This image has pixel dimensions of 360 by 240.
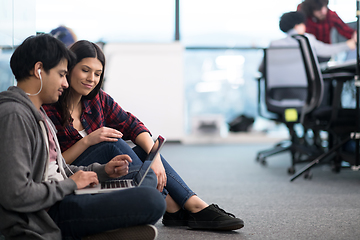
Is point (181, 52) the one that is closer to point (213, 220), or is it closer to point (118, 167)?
point (213, 220)

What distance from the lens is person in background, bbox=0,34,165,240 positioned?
816 millimetres

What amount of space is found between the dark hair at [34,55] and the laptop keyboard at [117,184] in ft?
1.27

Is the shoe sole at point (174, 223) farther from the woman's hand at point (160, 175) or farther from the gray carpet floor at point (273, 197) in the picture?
the woman's hand at point (160, 175)

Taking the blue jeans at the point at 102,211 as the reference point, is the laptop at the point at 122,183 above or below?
above

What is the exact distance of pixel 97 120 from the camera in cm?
134

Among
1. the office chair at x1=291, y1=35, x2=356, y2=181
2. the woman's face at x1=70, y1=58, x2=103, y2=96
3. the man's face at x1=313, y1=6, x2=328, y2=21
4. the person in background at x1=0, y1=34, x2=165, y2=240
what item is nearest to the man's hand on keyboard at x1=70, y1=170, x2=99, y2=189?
the person in background at x1=0, y1=34, x2=165, y2=240

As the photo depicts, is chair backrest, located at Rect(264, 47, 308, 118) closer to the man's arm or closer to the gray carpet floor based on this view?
the gray carpet floor

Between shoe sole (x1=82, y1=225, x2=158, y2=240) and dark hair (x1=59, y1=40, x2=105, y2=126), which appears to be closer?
shoe sole (x1=82, y1=225, x2=158, y2=240)

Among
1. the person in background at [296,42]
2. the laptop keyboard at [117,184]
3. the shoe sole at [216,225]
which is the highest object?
the person in background at [296,42]

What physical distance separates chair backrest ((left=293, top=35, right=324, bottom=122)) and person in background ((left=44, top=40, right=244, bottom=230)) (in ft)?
4.79

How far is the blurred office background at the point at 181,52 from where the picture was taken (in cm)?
429

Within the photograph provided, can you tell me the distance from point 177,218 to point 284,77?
1.95m

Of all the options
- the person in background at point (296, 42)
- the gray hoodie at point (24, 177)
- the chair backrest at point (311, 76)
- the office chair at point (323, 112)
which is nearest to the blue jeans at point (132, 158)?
the gray hoodie at point (24, 177)

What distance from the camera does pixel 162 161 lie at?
1332mm
